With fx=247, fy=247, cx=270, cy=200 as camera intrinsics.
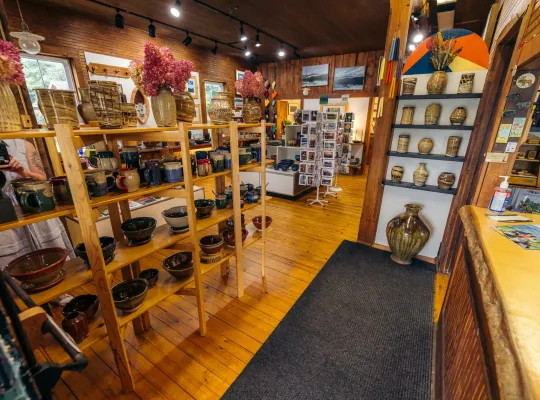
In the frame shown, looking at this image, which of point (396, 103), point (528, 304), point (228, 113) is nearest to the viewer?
point (528, 304)

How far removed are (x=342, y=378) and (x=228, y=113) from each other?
1990 millimetres

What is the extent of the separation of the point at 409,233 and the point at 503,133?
1217mm

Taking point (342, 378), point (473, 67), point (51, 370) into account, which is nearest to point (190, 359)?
point (342, 378)

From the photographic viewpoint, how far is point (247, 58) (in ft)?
25.5

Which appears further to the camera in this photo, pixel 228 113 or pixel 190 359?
pixel 228 113

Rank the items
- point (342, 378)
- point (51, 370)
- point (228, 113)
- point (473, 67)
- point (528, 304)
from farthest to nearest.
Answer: point (473, 67), point (228, 113), point (342, 378), point (528, 304), point (51, 370)

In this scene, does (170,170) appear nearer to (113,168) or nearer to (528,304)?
(113,168)

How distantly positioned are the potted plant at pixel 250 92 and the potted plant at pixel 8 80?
1355 millimetres

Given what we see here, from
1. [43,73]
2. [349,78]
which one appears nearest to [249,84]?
[43,73]

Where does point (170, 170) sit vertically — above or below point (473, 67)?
below

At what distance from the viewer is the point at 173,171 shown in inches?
60.8

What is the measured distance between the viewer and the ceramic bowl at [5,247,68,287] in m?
1.13

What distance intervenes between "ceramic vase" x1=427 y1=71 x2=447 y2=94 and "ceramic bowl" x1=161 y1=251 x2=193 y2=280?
2805 mm

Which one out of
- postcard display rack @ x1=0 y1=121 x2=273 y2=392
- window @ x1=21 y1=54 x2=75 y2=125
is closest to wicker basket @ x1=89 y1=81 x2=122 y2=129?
postcard display rack @ x1=0 y1=121 x2=273 y2=392
